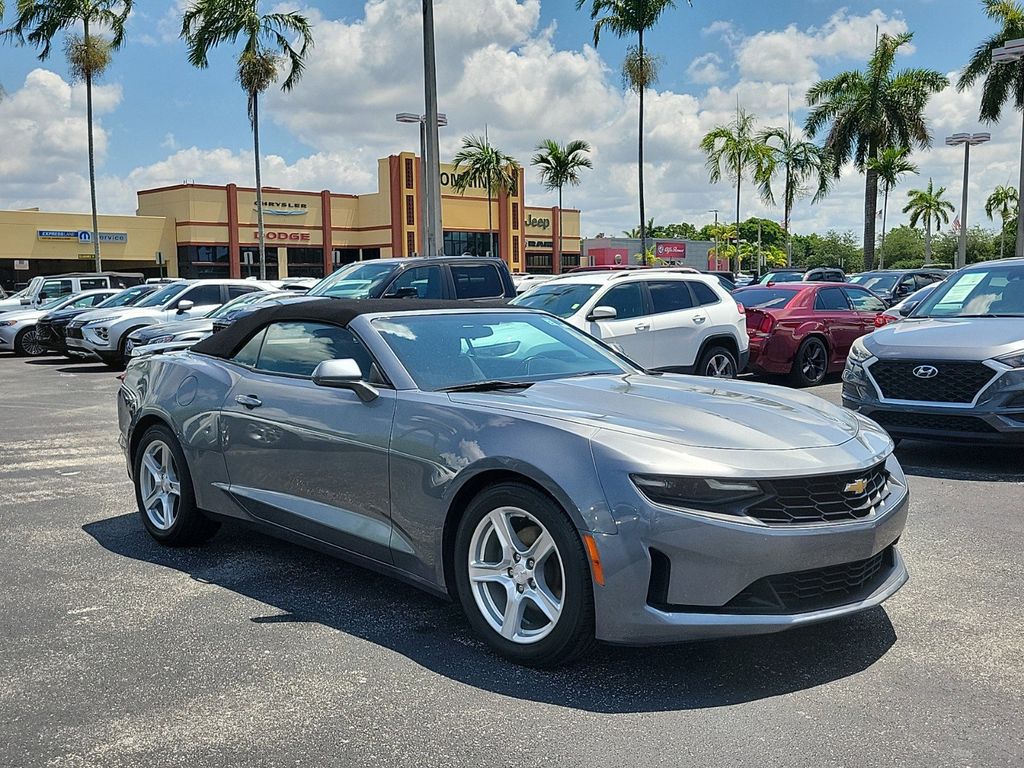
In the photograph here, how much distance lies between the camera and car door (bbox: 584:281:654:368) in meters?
12.0

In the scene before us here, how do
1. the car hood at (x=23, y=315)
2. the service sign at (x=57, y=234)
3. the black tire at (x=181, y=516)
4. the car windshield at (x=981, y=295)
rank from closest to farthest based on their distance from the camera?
the black tire at (x=181, y=516), the car windshield at (x=981, y=295), the car hood at (x=23, y=315), the service sign at (x=57, y=234)

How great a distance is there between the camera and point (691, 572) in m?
→ 3.59

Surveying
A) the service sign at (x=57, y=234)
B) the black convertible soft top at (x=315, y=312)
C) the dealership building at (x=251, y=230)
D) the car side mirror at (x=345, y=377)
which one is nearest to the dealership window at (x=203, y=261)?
the dealership building at (x=251, y=230)

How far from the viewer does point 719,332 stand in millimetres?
12727

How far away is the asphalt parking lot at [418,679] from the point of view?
3.28 m

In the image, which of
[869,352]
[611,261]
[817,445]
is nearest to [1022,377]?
[869,352]

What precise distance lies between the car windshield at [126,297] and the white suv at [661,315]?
11.8 meters

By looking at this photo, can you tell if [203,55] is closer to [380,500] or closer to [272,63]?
[272,63]

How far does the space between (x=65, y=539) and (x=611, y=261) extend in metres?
78.3

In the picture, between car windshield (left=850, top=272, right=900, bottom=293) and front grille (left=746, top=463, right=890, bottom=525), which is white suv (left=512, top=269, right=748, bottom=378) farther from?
car windshield (left=850, top=272, right=900, bottom=293)

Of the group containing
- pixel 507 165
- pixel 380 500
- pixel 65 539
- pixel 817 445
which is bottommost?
pixel 65 539

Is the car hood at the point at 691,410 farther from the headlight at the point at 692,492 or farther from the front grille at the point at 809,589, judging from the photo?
the front grille at the point at 809,589

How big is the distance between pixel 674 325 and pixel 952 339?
4820mm

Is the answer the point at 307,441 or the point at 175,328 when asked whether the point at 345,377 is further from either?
the point at 175,328
